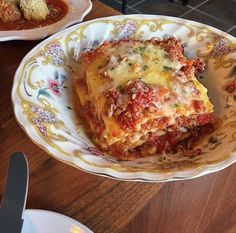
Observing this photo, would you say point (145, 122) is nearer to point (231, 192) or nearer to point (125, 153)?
point (125, 153)

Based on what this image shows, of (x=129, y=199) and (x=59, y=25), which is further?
(x=59, y=25)

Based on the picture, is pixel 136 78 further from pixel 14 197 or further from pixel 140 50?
pixel 14 197

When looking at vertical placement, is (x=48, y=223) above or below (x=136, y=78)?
below

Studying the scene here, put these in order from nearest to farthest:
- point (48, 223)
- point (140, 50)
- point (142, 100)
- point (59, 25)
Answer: point (48, 223)
point (142, 100)
point (140, 50)
point (59, 25)

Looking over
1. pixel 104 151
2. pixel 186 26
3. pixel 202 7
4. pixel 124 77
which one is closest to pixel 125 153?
pixel 104 151

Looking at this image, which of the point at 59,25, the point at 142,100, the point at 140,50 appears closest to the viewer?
the point at 142,100

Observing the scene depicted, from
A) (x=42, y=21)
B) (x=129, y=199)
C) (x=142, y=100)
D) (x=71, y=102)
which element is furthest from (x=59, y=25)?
(x=129, y=199)
